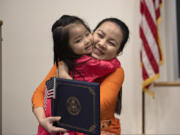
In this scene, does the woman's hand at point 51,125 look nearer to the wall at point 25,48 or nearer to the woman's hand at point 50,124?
the woman's hand at point 50,124

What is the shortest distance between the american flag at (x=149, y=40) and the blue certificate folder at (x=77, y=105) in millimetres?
1129

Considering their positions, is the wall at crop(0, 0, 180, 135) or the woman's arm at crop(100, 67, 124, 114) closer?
the woman's arm at crop(100, 67, 124, 114)

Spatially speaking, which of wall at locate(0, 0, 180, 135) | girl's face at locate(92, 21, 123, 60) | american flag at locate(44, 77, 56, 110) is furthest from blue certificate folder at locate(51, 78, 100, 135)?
wall at locate(0, 0, 180, 135)

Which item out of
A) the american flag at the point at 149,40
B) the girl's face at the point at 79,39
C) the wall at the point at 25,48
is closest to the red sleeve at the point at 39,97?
the girl's face at the point at 79,39

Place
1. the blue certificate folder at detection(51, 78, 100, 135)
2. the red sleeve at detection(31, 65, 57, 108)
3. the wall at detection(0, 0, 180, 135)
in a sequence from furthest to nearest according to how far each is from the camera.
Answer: the wall at detection(0, 0, 180, 135), the red sleeve at detection(31, 65, 57, 108), the blue certificate folder at detection(51, 78, 100, 135)

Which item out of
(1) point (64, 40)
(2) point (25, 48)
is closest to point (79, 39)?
→ (1) point (64, 40)

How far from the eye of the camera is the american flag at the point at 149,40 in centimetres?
162

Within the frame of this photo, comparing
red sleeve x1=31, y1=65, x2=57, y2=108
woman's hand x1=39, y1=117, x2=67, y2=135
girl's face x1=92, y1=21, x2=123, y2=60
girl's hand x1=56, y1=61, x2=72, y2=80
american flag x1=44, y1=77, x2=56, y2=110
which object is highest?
girl's face x1=92, y1=21, x2=123, y2=60

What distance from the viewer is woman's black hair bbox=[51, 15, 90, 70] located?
652 millimetres

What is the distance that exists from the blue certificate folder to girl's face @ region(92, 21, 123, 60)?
135 millimetres

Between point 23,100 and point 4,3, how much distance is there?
52 cm

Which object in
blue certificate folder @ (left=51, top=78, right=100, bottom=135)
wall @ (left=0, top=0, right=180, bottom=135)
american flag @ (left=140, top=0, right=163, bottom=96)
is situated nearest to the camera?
blue certificate folder @ (left=51, top=78, right=100, bottom=135)

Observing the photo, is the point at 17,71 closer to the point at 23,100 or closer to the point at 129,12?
the point at 23,100

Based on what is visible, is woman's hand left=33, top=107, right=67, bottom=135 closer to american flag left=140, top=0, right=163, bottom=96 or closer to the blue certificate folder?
the blue certificate folder
